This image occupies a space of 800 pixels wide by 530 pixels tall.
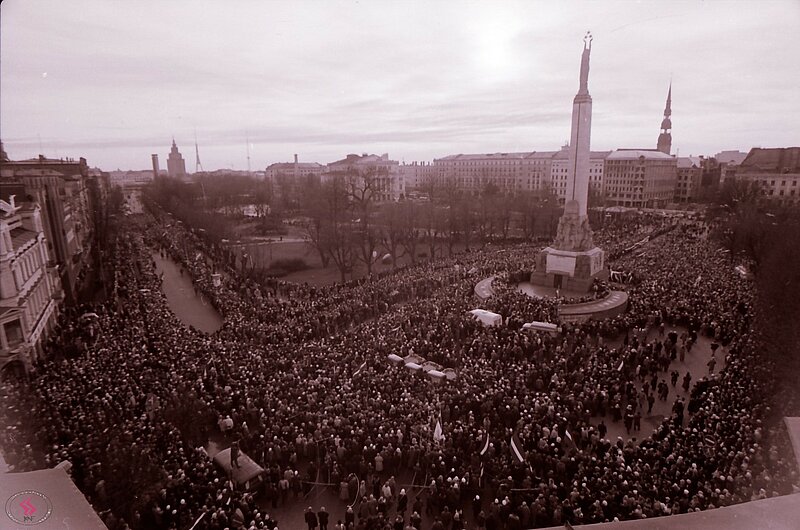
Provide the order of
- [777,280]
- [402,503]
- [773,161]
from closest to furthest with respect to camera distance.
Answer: [402,503] < [777,280] < [773,161]

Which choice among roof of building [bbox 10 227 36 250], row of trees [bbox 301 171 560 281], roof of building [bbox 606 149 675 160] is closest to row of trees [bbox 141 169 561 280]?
row of trees [bbox 301 171 560 281]

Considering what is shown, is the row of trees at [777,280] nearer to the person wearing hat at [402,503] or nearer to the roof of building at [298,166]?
the person wearing hat at [402,503]

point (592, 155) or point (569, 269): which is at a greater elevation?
point (592, 155)

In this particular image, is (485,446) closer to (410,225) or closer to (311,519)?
(311,519)

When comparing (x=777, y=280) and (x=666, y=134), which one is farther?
(x=666, y=134)

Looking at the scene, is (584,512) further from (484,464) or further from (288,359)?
(288,359)

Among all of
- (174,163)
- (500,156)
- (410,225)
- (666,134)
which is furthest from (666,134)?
(174,163)
